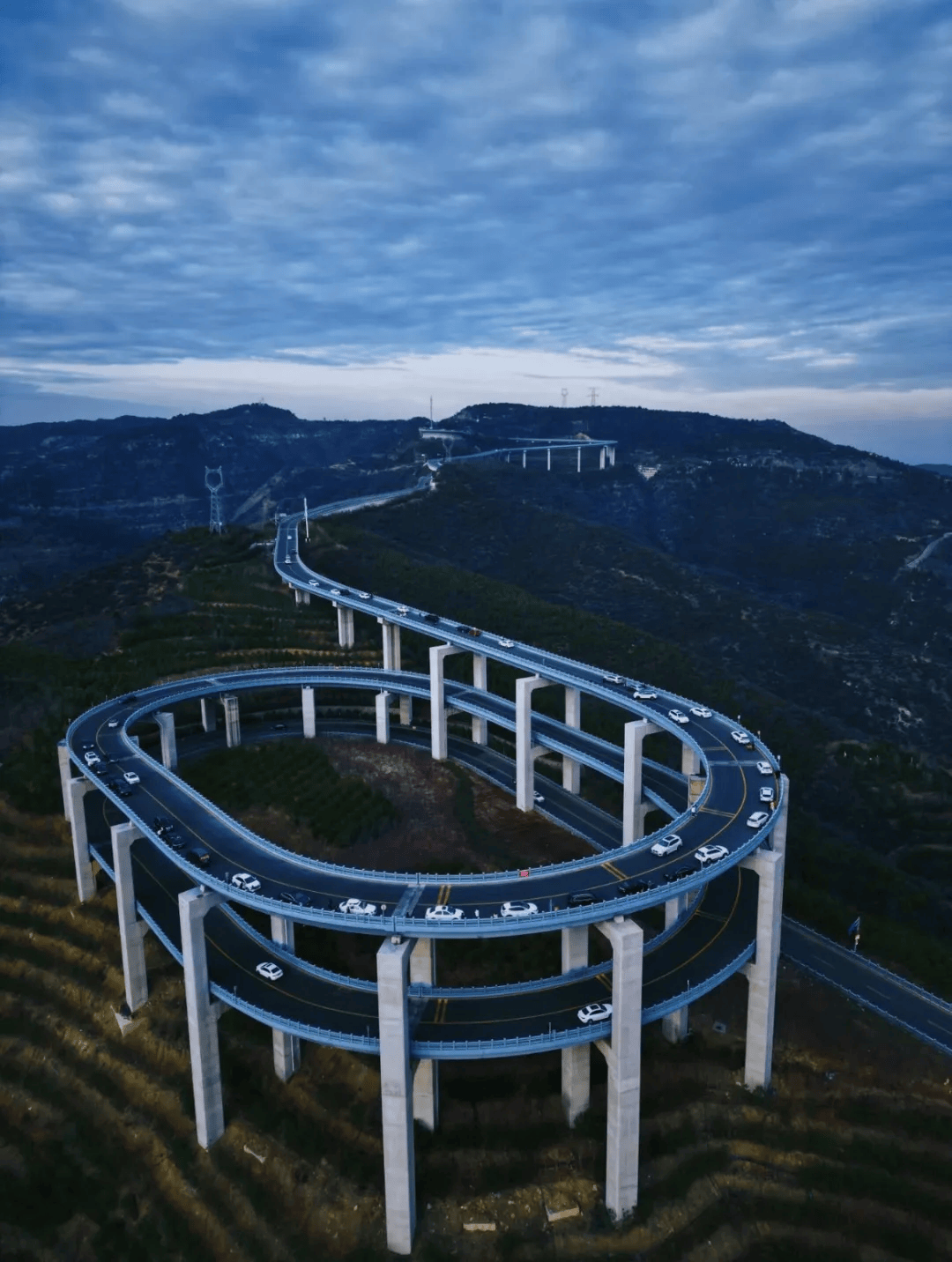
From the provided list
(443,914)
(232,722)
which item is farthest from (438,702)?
(443,914)

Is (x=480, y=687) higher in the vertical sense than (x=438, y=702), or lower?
higher

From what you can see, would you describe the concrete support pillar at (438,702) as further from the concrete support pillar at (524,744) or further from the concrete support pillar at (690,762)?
the concrete support pillar at (690,762)

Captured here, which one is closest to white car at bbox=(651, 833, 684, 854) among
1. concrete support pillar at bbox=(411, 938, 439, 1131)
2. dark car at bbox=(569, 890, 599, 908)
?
dark car at bbox=(569, 890, 599, 908)

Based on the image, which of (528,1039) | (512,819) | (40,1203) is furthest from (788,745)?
(40,1203)

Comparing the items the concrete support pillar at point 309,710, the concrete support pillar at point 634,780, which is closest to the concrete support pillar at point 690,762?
the concrete support pillar at point 634,780

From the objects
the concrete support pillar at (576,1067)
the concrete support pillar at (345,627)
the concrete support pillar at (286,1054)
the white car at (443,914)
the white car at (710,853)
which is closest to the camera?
the white car at (443,914)

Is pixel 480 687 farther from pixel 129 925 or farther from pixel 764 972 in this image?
pixel 764 972

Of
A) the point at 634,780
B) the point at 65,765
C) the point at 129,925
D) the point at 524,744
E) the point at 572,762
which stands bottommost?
the point at 129,925
